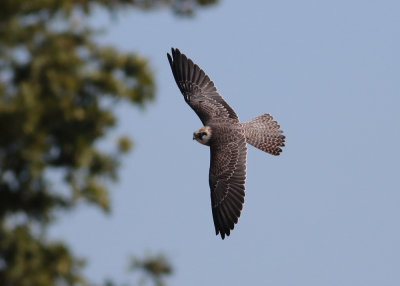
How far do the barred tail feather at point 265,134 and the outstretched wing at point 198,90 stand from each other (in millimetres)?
566

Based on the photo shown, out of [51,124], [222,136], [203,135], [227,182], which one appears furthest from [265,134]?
[51,124]

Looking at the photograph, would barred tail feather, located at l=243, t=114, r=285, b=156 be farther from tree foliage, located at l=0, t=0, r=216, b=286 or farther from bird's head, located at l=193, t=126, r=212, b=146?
tree foliage, located at l=0, t=0, r=216, b=286

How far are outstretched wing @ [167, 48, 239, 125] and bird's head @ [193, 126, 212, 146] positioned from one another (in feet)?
1.69

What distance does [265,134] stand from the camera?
15.7 m

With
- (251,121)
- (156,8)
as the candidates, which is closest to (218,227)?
(251,121)

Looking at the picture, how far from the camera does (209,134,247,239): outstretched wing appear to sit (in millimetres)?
13961

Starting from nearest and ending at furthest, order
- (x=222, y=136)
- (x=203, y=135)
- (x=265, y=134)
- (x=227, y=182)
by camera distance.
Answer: (x=227, y=182) → (x=222, y=136) → (x=203, y=135) → (x=265, y=134)

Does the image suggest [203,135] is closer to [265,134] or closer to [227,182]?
[227,182]

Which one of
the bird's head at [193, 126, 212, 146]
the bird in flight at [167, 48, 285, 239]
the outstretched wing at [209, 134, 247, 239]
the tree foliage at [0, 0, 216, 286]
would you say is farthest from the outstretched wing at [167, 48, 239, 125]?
the tree foliage at [0, 0, 216, 286]

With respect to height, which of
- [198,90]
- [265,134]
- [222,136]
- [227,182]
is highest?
[198,90]

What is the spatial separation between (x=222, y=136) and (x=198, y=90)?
1895mm

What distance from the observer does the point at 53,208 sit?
→ 709 cm

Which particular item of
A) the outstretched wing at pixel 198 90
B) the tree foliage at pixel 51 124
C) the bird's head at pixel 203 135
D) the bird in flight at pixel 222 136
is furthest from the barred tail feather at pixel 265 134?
the tree foliage at pixel 51 124

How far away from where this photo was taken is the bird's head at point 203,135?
1444 centimetres
